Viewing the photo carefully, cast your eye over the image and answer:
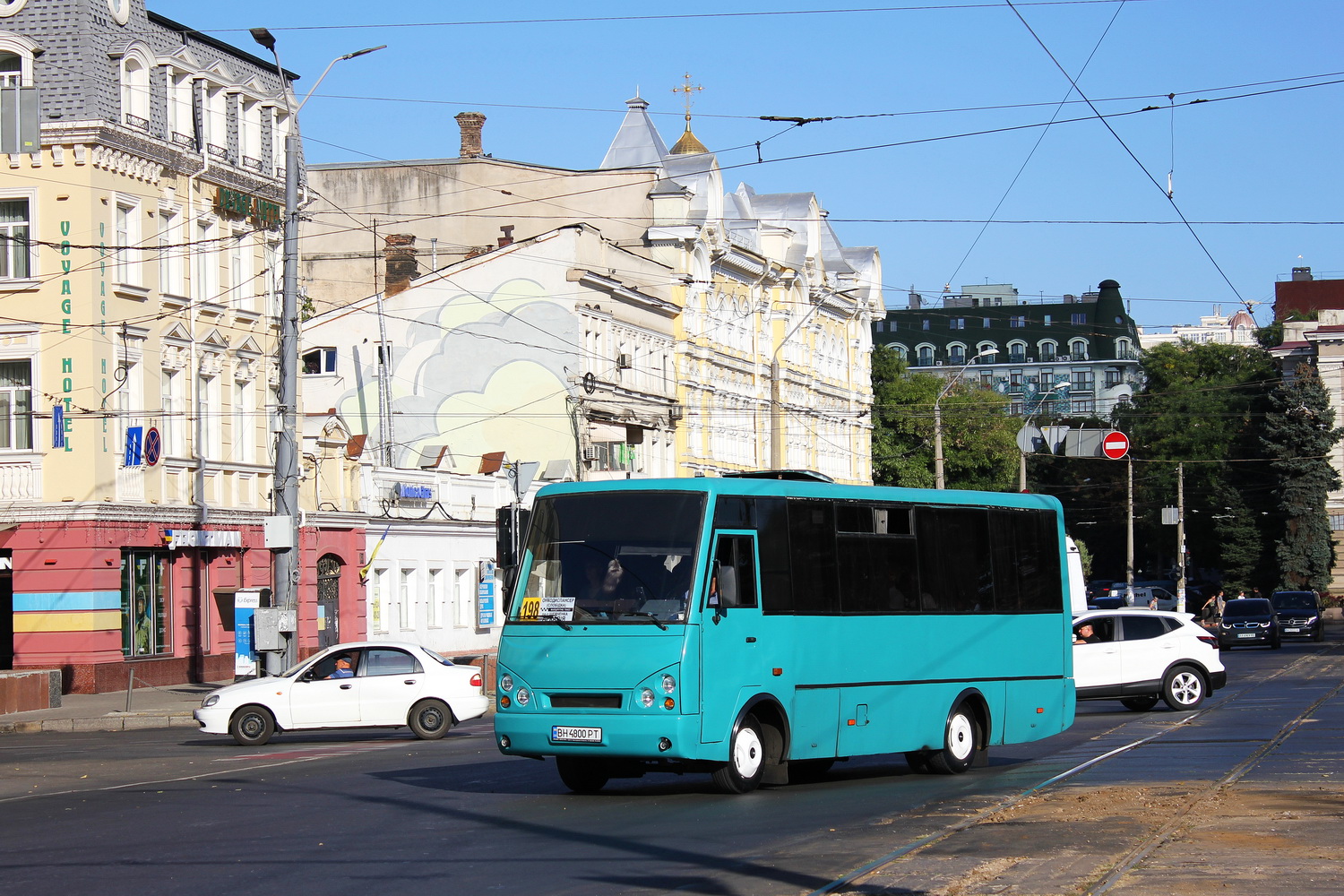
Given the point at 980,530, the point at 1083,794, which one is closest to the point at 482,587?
the point at 980,530

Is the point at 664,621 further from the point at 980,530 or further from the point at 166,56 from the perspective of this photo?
the point at 166,56

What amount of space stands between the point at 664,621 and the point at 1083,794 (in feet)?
12.2

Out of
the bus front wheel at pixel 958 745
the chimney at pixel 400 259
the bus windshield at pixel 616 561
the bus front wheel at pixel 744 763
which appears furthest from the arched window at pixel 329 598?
the bus front wheel at pixel 744 763

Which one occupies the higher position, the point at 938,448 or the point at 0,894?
the point at 938,448

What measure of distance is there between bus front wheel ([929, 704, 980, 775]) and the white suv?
9540 millimetres

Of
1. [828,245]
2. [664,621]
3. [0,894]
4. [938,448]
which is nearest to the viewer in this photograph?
[0,894]

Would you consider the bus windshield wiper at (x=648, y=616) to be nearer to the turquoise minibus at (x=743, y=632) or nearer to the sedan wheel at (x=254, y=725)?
the turquoise minibus at (x=743, y=632)

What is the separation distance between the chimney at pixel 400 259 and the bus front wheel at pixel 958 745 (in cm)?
4532

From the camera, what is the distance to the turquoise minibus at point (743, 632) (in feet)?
48.8

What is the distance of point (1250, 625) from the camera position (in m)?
52.5

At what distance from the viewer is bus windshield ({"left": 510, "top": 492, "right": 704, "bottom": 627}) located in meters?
15.0

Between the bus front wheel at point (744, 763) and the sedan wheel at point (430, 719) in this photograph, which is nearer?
the bus front wheel at point (744, 763)

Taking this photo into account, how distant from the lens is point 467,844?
1254 centimetres

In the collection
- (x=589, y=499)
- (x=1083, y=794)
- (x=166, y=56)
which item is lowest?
(x=1083, y=794)
